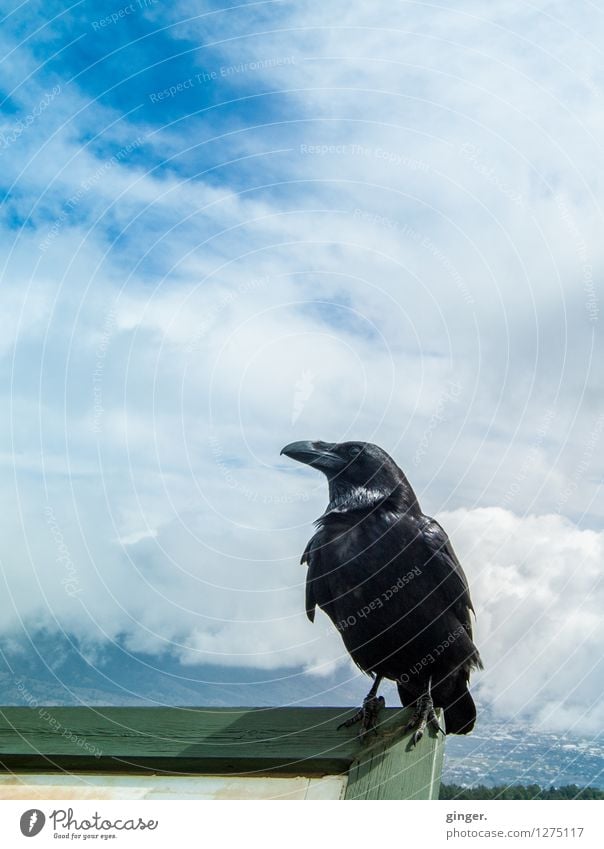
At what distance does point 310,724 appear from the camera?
520 centimetres

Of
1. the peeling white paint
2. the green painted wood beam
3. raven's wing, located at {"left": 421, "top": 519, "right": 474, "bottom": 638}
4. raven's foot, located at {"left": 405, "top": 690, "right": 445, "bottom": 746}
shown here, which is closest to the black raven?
raven's wing, located at {"left": 421, "top": 519, "right": 474, "bottom": 638}

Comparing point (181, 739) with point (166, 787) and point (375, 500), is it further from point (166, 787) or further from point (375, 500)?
point (375, 500)

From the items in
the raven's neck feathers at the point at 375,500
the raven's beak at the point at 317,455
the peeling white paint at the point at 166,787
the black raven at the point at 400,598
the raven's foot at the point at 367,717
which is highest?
the raven's beak at the point at 317,455

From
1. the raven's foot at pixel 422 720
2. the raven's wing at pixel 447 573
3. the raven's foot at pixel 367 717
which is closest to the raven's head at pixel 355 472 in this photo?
the raven's wing at pixel 447 573

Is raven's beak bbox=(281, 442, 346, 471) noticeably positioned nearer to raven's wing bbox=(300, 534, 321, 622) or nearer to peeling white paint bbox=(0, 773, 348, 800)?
raven's wing bbox=(300, 534, 321, 622)

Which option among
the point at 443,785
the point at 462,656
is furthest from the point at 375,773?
the point at 462,656

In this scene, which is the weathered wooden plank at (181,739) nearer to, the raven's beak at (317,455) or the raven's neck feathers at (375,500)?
the raven's neck feathers at (375,500)

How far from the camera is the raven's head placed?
21.9 ft

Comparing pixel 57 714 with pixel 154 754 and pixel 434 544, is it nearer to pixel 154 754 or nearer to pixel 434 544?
pixel 154 754

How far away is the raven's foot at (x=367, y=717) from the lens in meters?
4.98

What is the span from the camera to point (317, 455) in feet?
23.5

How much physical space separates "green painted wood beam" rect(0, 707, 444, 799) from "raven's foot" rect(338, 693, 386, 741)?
54mm

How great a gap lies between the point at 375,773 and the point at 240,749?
0.92 metres

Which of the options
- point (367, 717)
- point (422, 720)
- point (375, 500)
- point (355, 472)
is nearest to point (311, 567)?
point (375, 500)
